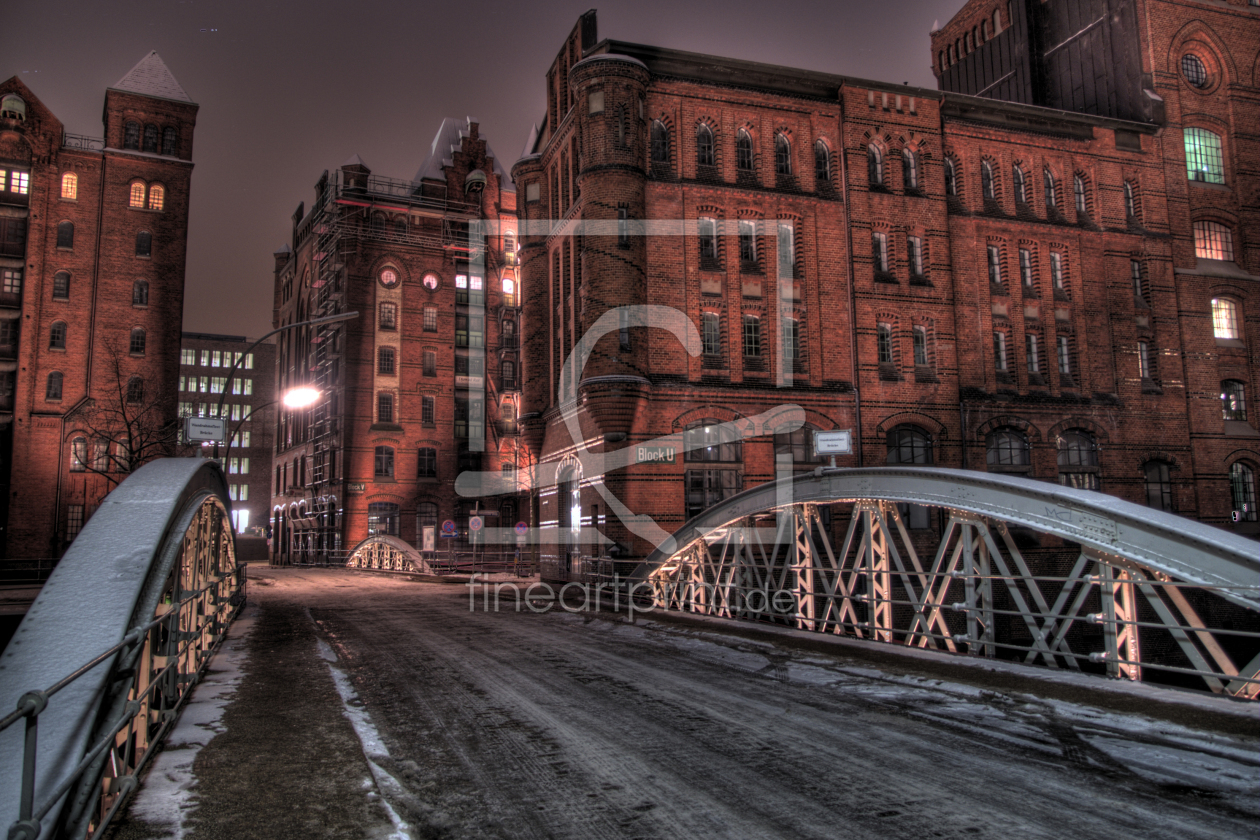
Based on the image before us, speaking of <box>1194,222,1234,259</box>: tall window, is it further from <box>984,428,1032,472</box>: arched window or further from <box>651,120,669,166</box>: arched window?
<box>651,120,669,166</box>: arched window

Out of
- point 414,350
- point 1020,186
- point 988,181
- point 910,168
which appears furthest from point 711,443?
point 414,350

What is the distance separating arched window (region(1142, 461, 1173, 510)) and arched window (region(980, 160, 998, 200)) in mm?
11065

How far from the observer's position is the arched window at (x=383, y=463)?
1799 inches

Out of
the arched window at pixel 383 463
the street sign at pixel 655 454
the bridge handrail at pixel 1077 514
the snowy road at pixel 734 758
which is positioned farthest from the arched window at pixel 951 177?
the arched window at pixel 383 463

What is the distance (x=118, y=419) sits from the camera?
4069 cm

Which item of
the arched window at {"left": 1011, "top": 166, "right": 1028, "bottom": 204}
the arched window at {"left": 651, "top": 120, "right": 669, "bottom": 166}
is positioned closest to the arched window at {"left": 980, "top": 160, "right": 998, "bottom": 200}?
the arched window at {"left": 1011, "top": 166, "right": 1028, "bottom": 204}

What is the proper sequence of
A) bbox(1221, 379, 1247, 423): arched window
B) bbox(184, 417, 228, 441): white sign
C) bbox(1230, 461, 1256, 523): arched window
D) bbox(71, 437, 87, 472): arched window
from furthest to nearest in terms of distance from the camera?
bbox(71, 437, 87, 472): arched window < bbox(1221, 379, 1247, 423): arched window < bbox(1230, 461, 1256, 523): arched window < bbox(184, 417, 228, 441): white sign

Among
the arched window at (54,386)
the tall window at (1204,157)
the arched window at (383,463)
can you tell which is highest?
the tall window at (1204,157)

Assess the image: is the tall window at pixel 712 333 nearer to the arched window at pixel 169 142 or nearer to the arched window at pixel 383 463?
the arched window at pixel 383 463

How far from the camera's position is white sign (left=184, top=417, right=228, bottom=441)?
13680 millimetres

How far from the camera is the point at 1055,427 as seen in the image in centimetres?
2859

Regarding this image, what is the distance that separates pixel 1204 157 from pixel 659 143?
22909mm

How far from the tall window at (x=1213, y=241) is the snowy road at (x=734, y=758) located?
31428 millimetres

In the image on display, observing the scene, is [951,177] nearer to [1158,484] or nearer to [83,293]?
[1158,484]
